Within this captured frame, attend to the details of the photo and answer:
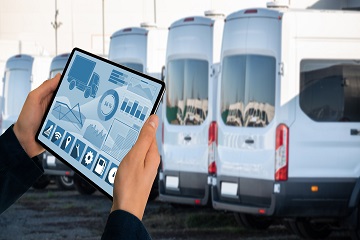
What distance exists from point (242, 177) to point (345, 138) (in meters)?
1.26

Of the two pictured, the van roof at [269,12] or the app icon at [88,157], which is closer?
the app icon at [88,157]

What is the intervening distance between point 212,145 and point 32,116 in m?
11.6

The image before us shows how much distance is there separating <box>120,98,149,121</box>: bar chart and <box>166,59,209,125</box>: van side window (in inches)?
478

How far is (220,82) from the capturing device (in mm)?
13688

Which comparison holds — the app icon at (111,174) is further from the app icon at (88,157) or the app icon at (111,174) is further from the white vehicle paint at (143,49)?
the white vehicle paint at (143,49)

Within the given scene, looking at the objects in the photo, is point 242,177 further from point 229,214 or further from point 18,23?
point 18,23

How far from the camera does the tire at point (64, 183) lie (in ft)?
78.7

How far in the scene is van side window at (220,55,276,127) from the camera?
12633 millimetres

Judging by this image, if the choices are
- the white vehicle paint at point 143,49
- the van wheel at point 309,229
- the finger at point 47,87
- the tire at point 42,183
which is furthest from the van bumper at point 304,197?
the tire at point 42,183

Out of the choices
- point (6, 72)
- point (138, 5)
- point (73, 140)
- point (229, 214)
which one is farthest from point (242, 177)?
point (138, 5)

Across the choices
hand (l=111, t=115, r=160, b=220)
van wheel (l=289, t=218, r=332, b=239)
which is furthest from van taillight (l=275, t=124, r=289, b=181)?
hand (l=111, t=115, r=160, b=220)

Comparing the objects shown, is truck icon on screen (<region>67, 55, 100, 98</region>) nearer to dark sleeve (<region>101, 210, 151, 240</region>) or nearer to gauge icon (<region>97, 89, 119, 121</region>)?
gauge icon (<region>97, 89, 119, 121</region>)

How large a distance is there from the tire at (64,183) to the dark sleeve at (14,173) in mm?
21448

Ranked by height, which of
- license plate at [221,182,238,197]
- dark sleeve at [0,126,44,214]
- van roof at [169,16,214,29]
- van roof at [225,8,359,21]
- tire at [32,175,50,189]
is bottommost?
tire at [32,175,50,189]
